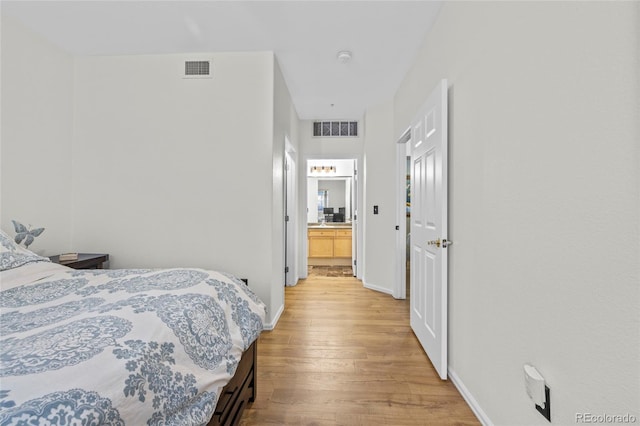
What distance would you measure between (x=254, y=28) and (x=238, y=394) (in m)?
2.58

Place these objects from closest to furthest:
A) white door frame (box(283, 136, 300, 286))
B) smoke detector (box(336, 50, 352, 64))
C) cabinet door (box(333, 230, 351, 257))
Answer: smoke detector (box(336, 50, 352, 64))
white door frame (box(283, 136, 300, 286))
cabinet door (box(333, 230, 351, 257))

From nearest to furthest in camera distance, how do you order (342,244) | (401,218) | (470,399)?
1. (470,399)
2. (401,218)
3. (342,244)

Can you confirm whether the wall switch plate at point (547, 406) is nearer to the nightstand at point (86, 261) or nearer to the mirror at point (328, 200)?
the nightstand at point (86, 261)

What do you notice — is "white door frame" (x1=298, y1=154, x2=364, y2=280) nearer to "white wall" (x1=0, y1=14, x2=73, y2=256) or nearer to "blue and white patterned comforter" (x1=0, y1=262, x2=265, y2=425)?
"white wall" (x1=0, y1=14, x2=73, y2=256)

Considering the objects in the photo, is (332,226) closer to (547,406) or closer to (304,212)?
(304,212)

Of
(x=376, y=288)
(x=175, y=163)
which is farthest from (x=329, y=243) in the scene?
(x=175, y=163)

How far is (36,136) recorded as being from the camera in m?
2.59

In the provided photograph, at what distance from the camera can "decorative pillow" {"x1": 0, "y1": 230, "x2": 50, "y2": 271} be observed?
5.74 ft

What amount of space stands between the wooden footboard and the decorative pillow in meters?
1.43

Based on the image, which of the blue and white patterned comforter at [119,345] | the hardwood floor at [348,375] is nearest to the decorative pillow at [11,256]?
the blue and white patterned comforter at [119,345]

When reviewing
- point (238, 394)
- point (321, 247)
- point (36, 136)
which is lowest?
point (238, 394)

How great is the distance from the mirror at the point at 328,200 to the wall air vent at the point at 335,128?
2.03m

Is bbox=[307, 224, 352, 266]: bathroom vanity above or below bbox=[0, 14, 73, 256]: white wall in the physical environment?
below

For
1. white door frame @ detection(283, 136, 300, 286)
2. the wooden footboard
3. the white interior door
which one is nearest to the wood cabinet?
white door frame @ detection(283, 136, 300, 286)
